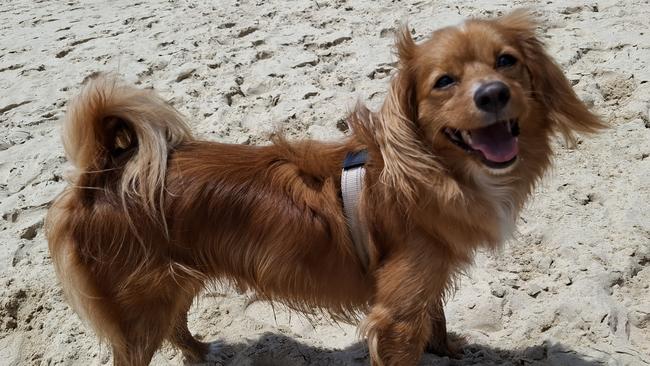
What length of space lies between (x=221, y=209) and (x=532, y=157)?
4.31 ft

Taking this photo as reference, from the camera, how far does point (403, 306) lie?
2486 mm

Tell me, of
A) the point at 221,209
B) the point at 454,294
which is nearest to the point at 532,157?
the point at 454,294

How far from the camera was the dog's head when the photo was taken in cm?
221

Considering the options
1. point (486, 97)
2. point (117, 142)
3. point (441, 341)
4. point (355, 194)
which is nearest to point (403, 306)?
point (355, 194)

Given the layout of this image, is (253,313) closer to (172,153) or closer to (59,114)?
(172,153)

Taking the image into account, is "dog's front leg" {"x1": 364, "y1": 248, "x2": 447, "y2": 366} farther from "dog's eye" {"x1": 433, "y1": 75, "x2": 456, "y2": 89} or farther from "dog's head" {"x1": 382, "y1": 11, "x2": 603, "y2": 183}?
"dog's eye" {"x1": 433, "y1": 75, "x2": 456, "y2": 89}

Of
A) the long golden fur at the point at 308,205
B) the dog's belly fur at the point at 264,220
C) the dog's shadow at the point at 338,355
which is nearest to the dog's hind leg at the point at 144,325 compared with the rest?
the long golden fur at the point at 308,205

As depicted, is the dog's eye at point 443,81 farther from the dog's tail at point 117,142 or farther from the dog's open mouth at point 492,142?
the dog's tail at point 117,142

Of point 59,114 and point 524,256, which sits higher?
point 59,114

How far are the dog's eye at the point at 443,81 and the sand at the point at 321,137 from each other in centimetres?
139

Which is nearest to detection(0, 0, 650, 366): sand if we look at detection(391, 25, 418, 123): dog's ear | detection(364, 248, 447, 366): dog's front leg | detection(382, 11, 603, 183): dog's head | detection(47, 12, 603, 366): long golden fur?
detection(364, 248, 447, 366): dog's front leg

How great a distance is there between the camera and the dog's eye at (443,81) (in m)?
2.33

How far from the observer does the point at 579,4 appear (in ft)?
17.5

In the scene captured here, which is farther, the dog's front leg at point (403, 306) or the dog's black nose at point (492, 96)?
the dog's front leg at point (403, 306)
